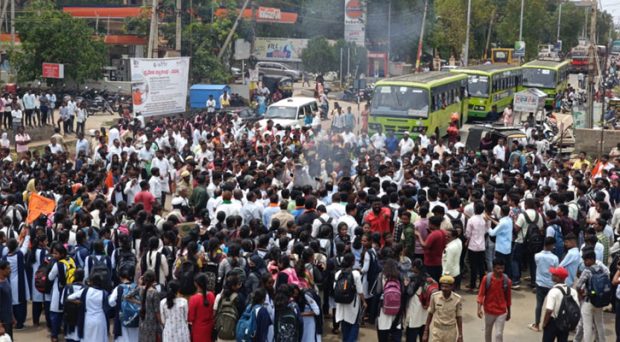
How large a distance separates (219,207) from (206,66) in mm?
26312

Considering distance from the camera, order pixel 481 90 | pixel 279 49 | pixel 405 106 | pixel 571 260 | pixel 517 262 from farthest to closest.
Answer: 1. pixel 279 49
2. pixel 481 90
3. pixel 405 106
4. pixel 517 262
5. pixel 571 260

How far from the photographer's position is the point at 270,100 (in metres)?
37.6

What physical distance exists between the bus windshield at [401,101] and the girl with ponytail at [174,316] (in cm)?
1655

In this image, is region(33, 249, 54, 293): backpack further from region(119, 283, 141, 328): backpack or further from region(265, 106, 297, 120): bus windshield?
region(265, 106, 297, 120): bus windshield

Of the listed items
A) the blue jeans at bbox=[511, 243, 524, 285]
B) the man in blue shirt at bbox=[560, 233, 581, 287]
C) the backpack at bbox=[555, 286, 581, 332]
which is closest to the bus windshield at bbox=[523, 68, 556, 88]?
the blue jeans at bbox=[511, 243, 524, 285]

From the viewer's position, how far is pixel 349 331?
29.9 feet

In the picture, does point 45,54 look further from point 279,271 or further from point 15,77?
point 279,271

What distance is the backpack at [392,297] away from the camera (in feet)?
28.9

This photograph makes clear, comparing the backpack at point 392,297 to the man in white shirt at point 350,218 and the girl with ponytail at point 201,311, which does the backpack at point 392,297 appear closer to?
the man in white shirt at point 350,218

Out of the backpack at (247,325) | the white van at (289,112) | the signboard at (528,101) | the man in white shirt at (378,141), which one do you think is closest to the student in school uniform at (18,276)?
the backpack at (247,325)

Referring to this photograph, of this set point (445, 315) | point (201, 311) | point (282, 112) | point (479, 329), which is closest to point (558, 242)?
point (479, 329)

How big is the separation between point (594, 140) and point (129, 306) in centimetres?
1914

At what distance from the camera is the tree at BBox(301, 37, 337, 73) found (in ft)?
147

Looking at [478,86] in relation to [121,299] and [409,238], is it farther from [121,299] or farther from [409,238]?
[121,299]
